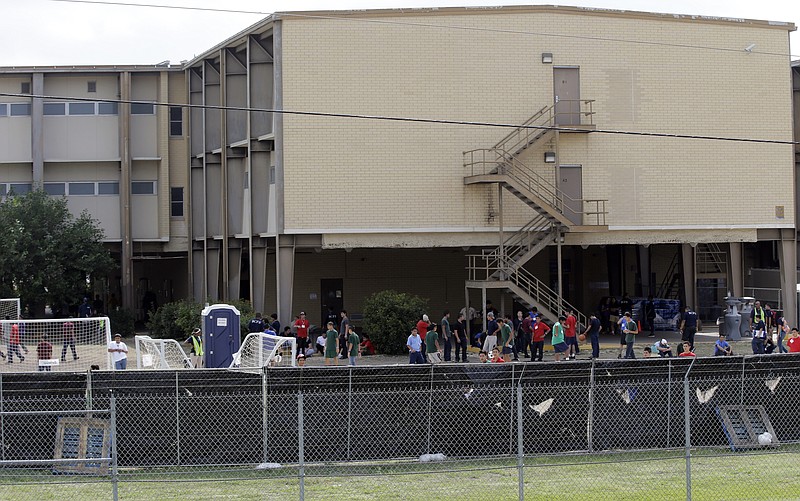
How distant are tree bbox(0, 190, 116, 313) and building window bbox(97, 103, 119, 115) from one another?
4460 millimetres

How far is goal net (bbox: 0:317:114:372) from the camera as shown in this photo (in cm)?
2627

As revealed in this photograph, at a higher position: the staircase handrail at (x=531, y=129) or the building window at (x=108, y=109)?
the building window at (x=108, y=109)

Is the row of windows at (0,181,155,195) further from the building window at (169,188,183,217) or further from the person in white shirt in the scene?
the person in white shirt

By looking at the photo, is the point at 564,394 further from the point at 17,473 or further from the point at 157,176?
the point at 157,176

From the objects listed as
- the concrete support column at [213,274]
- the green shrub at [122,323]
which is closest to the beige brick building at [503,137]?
the concrete support column at [213,274]

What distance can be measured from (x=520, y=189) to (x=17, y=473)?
22218 mm

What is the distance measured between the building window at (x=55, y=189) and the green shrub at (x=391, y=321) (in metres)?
17.0

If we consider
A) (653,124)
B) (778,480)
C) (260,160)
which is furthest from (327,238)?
(778,480)

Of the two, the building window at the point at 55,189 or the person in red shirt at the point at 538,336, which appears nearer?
the person in red shirt at the point at 538,336

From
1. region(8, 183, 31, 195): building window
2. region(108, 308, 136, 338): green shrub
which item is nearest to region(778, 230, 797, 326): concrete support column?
region(108, 308, 136, 338): green shrub

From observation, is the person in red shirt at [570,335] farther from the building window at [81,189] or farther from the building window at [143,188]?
the building window at [81,189]

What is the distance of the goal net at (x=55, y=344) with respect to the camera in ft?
86.2

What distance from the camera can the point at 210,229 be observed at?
42562mm

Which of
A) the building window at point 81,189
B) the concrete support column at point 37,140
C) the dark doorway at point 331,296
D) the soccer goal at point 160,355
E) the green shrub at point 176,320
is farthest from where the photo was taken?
the building window at point 81,189
